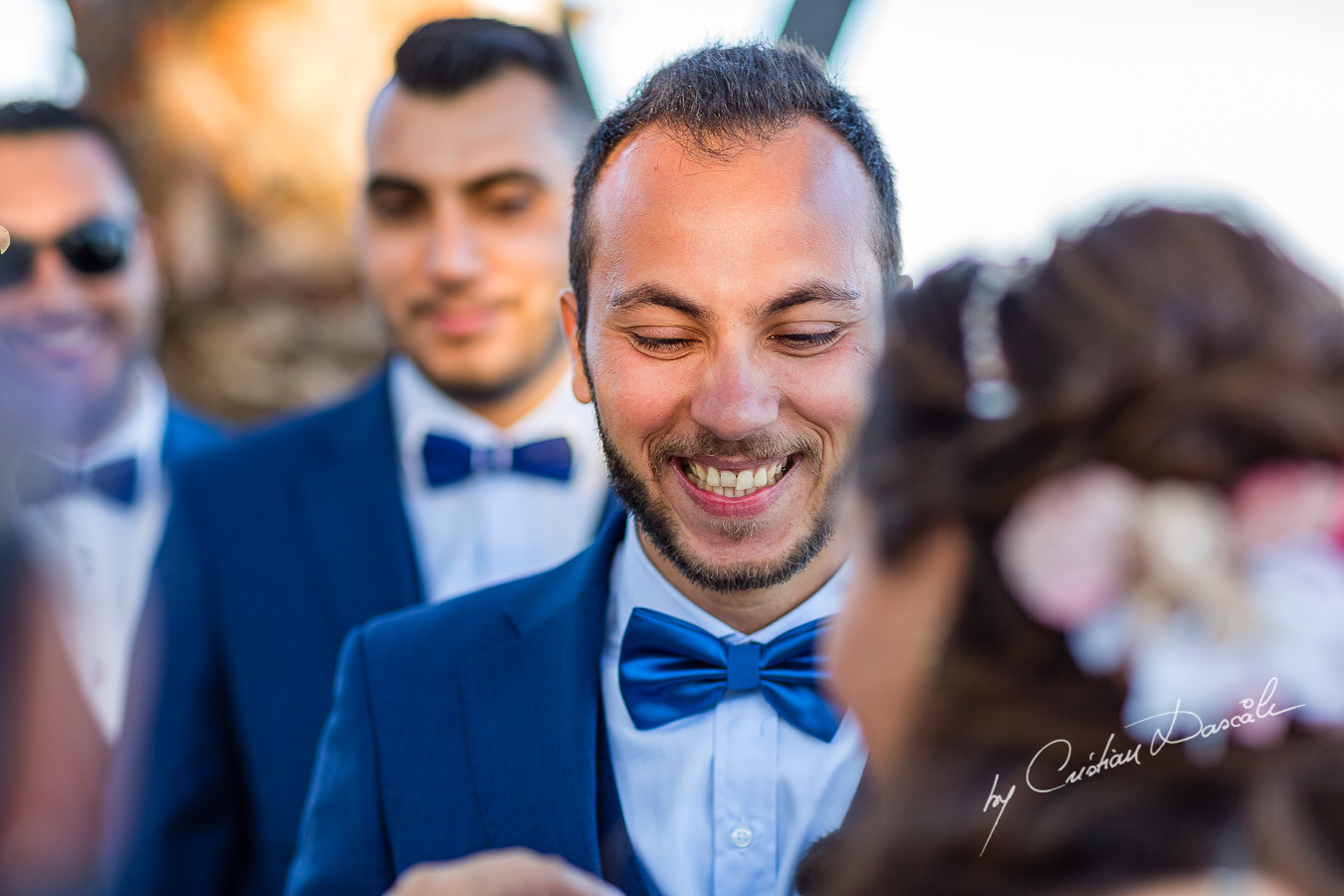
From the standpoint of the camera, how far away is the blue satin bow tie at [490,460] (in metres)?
3.32

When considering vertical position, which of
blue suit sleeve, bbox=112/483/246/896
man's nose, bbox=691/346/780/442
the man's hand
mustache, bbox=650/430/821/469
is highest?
man's nose, bbox=691/346/780/442

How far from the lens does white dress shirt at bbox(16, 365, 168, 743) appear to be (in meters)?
3.34

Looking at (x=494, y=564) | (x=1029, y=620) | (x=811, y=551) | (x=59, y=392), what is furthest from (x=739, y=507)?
(x=59, y=392)

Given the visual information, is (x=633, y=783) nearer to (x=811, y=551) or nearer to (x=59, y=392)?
(x=811, y=551)

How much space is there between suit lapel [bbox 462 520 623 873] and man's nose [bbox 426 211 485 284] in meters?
1.24

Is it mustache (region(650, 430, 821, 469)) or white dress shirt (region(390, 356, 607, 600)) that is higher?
mustache (region(650, 430, 821, 469))

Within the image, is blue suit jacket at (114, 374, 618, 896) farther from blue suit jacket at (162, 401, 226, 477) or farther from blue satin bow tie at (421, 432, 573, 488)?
blue suit jacket at (162, 401, 226, 477)

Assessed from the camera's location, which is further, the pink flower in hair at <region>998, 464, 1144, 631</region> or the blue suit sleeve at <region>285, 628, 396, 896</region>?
the blue suit sleeve at <region>285, 628, 396, 896</region>

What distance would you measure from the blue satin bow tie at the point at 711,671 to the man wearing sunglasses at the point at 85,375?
1.95 meters

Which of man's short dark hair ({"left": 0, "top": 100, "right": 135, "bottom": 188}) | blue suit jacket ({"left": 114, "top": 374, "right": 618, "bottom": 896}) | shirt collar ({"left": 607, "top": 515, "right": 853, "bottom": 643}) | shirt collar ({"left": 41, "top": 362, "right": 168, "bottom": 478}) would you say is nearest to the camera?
shirt collar ({"left": 607, "top": 515, "right": 853, "bottom": 643})

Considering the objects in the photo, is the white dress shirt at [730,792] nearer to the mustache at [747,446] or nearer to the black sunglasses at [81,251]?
the mustache at [747,446]

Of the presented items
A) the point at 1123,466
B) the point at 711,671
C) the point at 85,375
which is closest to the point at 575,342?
the point at 711,671

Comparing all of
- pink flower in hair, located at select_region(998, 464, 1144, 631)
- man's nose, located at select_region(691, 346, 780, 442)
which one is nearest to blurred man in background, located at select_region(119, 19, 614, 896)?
man's nose, located at select_region(691, 346, 780, 442)

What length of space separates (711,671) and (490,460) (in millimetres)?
1418
